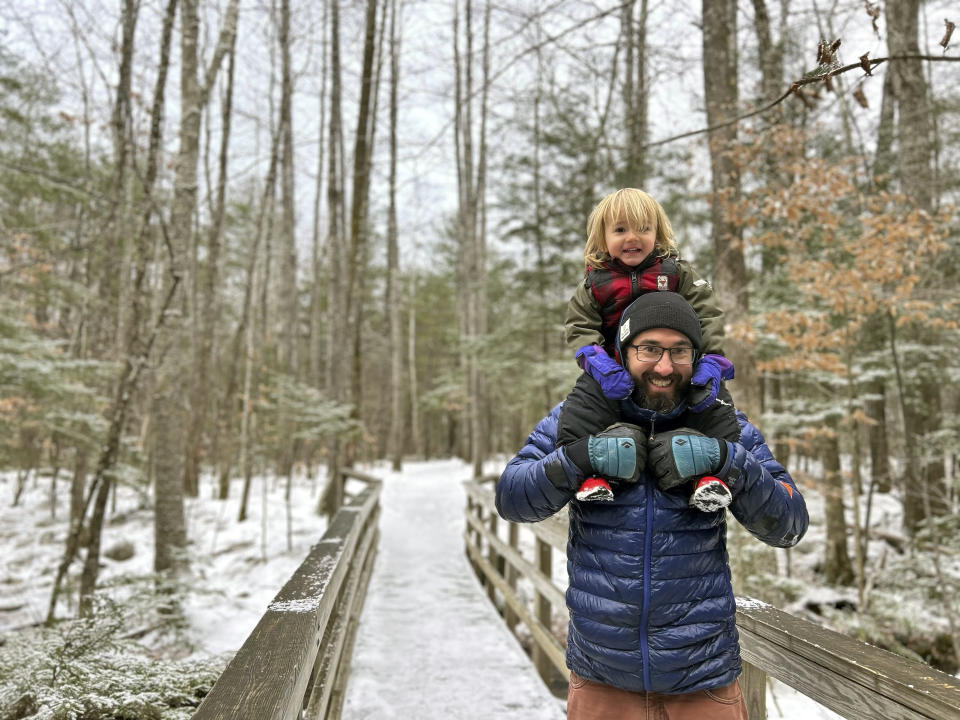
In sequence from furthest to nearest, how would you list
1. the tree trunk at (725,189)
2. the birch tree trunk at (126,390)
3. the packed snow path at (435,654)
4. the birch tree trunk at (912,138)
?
the birch tree trunk at (912,138) < the tree trunk at (725,189) < the birch tree trunk at (126,390) < the packed snow path at (435,654)

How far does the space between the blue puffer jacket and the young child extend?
285 millimetres

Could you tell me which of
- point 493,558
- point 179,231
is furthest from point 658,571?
point 179,231

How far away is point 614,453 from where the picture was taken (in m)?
1.57

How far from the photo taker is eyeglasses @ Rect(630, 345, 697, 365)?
5.60 ft

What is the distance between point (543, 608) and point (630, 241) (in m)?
3.43

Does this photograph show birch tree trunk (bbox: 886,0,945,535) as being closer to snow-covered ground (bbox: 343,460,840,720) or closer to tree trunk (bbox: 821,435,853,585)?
tree trunk (bbox: 821,435,853,585)

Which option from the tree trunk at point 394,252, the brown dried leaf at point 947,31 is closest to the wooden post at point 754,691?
the brown dried leaf at point 947,31

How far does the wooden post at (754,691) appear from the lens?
2172 millimetres

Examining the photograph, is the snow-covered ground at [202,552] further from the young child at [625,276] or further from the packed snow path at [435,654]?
the young child at [625,276]

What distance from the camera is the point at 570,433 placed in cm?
174

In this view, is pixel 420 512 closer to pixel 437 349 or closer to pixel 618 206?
pixel 618 206

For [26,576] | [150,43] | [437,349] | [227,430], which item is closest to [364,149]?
[227,430]

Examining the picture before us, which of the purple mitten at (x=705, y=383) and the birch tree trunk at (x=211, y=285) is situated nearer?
the purple mitten at (x=705, y=383)

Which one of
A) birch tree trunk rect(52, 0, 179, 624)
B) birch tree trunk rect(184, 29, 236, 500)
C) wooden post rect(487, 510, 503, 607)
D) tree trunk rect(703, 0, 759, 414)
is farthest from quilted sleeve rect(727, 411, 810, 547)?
birch tree trunk rect(184, 29, 236, 500)
